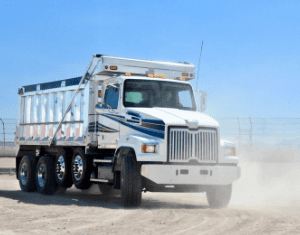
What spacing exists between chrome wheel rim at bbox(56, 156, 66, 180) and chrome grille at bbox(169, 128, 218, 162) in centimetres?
524

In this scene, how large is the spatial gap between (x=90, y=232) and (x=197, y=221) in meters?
2.42

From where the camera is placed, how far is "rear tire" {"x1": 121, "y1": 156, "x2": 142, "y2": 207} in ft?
44.3

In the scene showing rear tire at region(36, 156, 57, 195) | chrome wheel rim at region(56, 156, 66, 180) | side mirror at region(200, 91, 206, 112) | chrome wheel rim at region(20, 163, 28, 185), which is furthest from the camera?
chrome wheel rim at region(20, 163, 28, 185)

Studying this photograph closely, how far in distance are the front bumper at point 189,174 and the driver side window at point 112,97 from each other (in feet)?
7.68

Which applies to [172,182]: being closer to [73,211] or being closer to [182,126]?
[182,126]

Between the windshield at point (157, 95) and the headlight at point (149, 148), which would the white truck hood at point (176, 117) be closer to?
the windshield at point (157, 95)

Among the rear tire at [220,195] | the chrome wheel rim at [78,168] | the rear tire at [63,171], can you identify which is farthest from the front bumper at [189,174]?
the rear tire at [63,171]

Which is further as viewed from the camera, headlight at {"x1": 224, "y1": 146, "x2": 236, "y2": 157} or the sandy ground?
headlight at {"x1": 224, "y1": 146, "x2": 236, "y2": 157}

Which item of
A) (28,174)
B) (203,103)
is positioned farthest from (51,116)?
(203,103)

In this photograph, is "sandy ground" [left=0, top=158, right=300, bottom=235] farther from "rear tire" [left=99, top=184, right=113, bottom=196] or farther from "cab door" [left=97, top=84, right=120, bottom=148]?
"rear tire" [left=99, top=184, right=113, bottom=196]

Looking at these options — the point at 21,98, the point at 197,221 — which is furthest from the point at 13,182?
the point at 197,221

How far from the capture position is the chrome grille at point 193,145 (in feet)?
44.5

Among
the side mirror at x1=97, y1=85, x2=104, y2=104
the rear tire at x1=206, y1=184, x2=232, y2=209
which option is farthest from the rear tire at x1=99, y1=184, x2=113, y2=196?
the rear tire at x1=206, y1=184, x2=232, y2=209

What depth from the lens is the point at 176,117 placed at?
13.9 meters
